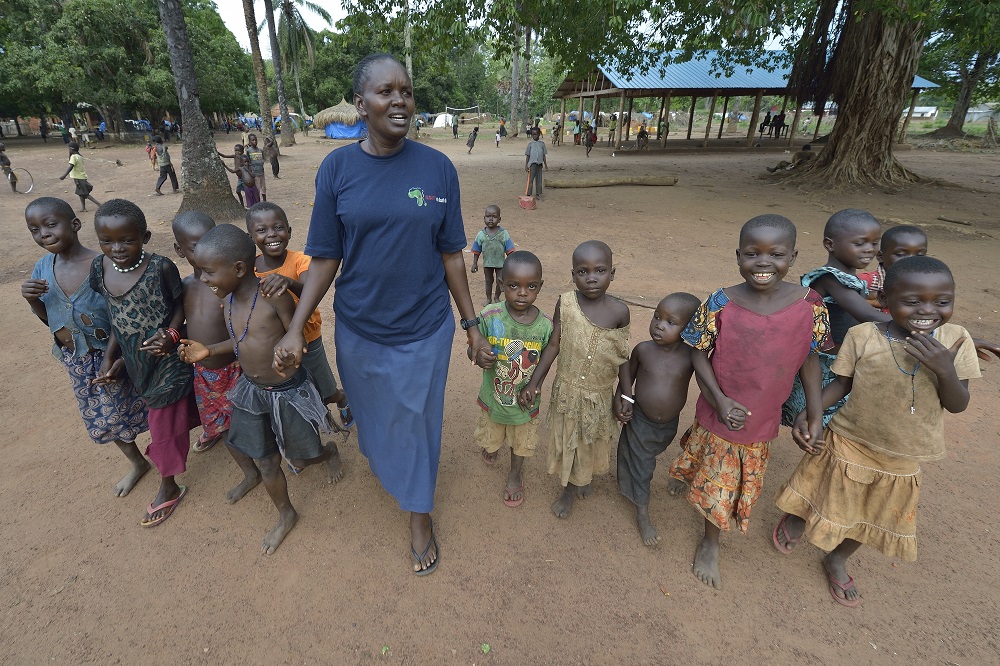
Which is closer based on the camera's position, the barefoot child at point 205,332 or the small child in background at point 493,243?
the barefoot child at point 205,332

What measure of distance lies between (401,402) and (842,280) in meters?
1.99

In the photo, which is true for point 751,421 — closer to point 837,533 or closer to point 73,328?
point 837,533

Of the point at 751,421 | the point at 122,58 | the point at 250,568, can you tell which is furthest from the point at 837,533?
the point at 122,58

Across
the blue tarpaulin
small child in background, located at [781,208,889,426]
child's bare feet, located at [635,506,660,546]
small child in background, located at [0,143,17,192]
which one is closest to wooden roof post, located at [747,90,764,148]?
the blue tarpaulin

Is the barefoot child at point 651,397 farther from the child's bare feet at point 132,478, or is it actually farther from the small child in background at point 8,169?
the small child in background at point 8,169

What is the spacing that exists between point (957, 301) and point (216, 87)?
32.0m

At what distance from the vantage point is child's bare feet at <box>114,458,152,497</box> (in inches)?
107

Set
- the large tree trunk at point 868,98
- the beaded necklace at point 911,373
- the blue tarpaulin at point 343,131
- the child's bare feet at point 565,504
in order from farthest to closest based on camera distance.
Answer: the blue tarpaulin at point 343,131 < the large tree trunk at point 868,98 < the child's bare feet at point 565,504 < the beaded necklace at point 911,373

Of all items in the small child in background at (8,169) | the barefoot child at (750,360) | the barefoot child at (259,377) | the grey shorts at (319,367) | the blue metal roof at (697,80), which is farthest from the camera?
the blue metal roof at (697,80)

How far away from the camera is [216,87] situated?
26.3 meters

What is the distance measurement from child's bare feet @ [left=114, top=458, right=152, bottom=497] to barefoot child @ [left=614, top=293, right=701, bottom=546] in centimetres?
272

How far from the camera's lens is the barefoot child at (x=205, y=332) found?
2.39 metres

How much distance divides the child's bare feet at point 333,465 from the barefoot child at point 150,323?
2.39 feet

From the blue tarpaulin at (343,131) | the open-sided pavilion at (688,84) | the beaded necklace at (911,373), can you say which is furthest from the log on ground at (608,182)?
the blue tarpaulin at (343,131)
